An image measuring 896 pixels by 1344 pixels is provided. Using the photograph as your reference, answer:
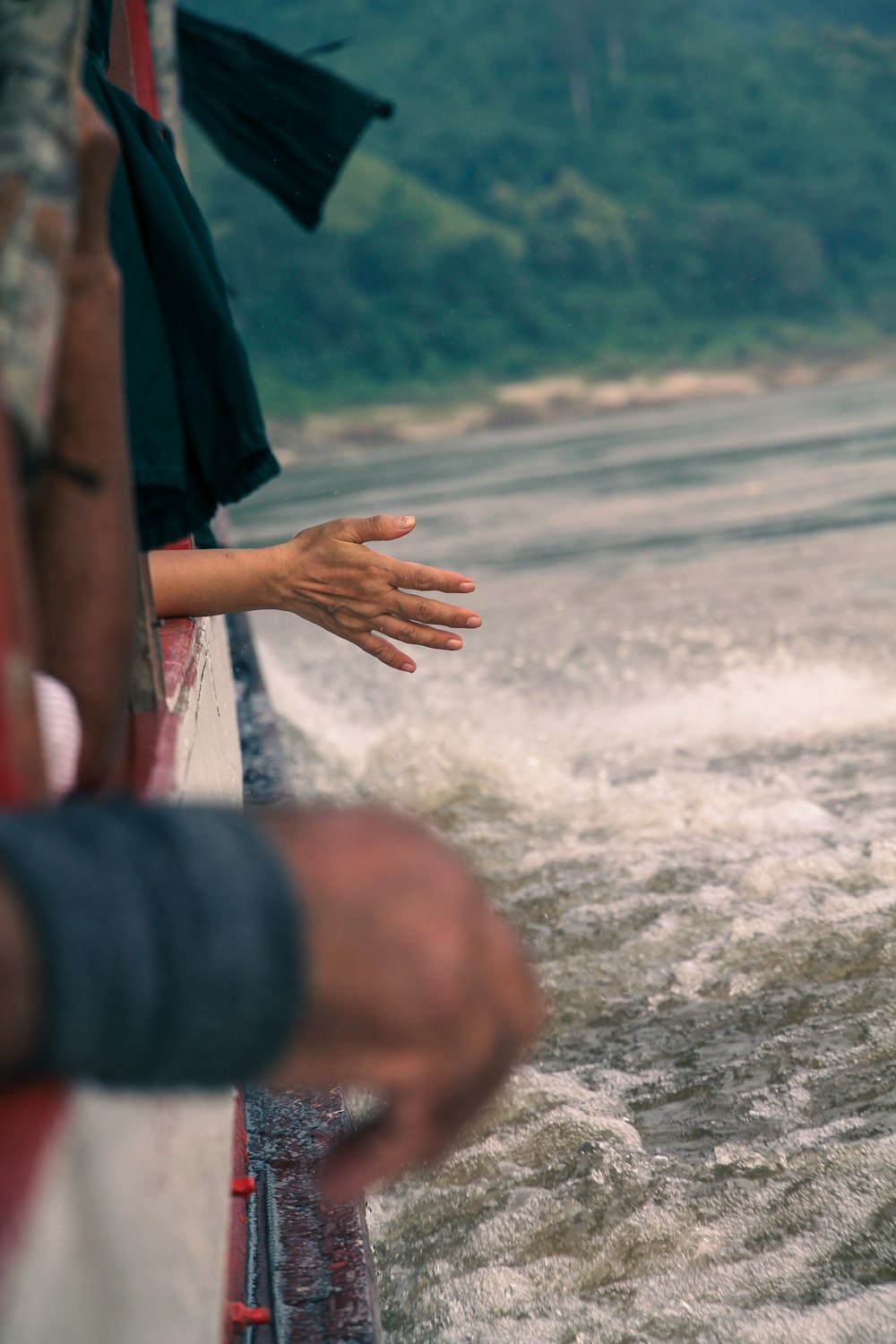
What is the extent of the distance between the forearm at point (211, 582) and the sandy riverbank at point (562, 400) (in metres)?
71.0

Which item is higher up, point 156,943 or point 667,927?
point 156,943

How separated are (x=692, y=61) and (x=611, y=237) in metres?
24.4

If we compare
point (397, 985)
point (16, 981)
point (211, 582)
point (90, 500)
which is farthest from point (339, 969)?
point (211, 582)

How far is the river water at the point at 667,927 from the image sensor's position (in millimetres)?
2268

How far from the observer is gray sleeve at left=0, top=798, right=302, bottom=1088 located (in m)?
0.78

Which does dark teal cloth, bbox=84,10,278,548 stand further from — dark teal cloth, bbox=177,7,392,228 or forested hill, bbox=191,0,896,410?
forested hill, bbox=191,0,896,410

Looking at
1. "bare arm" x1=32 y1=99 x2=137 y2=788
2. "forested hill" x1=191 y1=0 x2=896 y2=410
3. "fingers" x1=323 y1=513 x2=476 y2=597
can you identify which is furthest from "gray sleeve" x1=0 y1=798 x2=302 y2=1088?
"forested hill" x1=191 y1=0 x2=896 y2=410

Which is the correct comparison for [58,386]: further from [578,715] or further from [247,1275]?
[578,715]

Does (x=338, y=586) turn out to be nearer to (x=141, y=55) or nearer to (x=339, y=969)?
(x=339, y=969)

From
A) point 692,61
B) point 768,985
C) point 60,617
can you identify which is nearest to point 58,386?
point 60,617

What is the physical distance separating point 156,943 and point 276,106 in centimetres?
709

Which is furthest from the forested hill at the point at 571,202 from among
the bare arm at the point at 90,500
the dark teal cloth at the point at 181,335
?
the bare arm at the point at 90,500

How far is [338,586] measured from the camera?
84.7 inches

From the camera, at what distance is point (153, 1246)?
3.29ft
